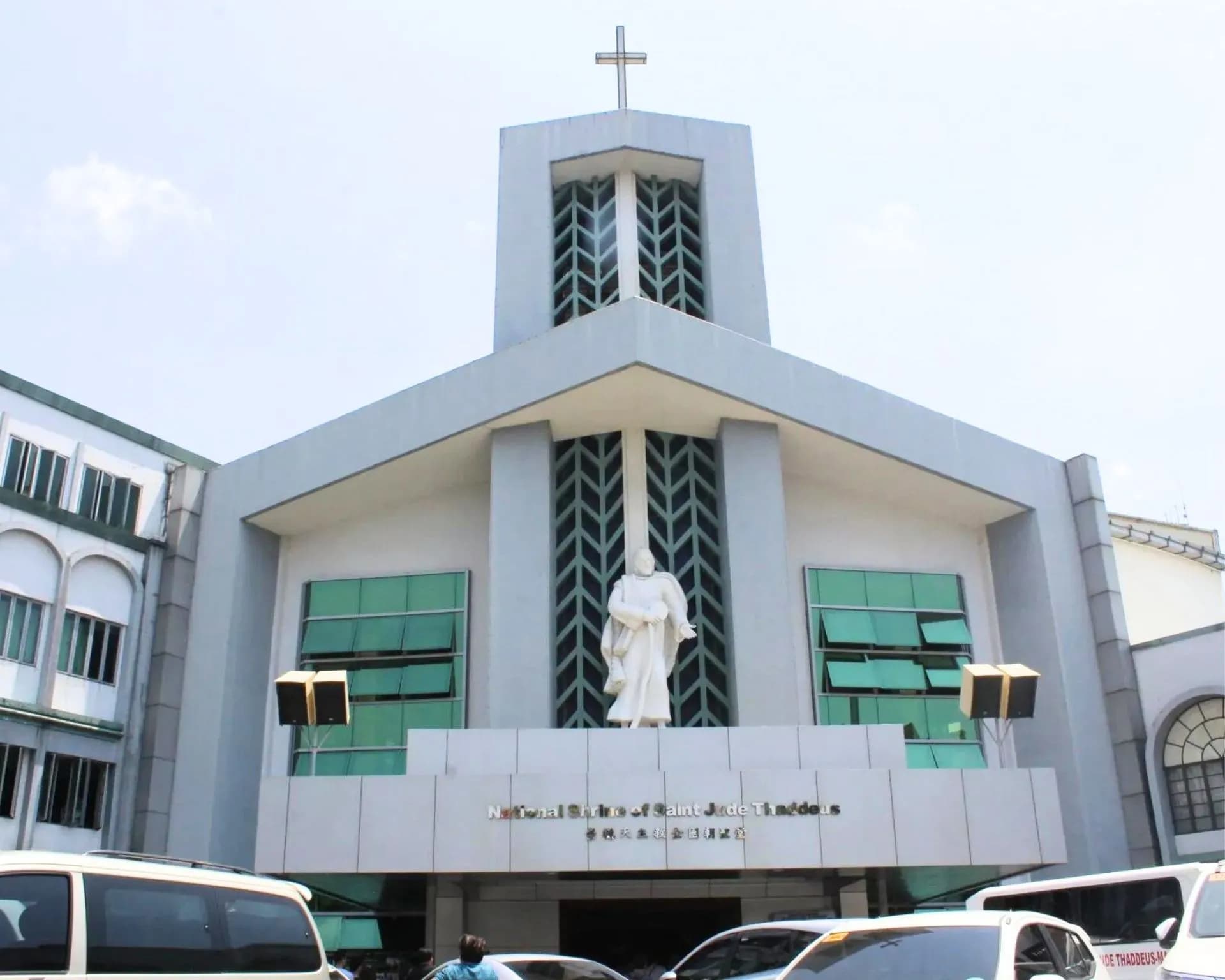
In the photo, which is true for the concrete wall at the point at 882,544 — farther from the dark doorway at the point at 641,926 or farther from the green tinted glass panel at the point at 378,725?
the green tinted glass panel at the point at 378,725

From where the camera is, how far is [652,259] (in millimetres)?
24906

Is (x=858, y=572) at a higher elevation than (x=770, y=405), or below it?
below

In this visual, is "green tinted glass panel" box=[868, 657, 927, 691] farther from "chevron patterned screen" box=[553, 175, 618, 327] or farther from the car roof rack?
the car roof rack

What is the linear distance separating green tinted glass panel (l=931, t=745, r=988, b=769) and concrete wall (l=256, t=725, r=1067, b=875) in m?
3.63

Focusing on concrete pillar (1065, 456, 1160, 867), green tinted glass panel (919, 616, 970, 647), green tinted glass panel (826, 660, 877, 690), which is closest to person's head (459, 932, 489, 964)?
green tinted glass panel (826, 660, 877, 690)

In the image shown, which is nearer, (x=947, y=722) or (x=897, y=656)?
(x=947, y=722)

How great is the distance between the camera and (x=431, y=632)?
2159 cm

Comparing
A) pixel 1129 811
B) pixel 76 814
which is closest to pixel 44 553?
pixel 76 814

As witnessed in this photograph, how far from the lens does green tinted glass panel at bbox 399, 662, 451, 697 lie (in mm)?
21188

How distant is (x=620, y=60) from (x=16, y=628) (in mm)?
15904

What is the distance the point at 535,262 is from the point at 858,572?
856 cm

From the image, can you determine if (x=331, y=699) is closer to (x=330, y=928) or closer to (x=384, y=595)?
(x=384, y=595)

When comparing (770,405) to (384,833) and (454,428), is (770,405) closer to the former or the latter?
(454,428)

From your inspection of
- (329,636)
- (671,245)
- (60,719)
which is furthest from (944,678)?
(60,719)
